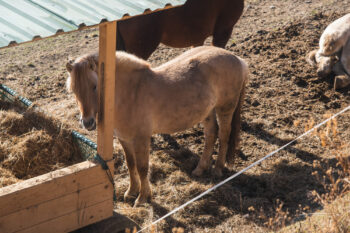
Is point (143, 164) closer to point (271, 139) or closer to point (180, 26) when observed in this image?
point (271, 139)

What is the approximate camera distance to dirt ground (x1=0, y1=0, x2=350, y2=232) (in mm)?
4520

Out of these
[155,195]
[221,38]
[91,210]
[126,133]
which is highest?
[221,38]

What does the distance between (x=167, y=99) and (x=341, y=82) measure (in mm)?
3761

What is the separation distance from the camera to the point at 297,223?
3859 mm

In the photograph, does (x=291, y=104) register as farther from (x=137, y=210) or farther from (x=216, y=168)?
(x=137, y=210)

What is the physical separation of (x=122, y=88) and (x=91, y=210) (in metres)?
1.24

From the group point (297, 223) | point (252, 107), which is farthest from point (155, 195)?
point (252, 107)

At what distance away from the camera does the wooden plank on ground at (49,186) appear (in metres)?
3.12

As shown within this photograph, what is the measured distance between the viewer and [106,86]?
3361 millimetres

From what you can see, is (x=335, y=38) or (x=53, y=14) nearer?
(x=53, y=14)

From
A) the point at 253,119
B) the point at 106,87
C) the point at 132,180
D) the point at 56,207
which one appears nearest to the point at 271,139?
the point at 253,119

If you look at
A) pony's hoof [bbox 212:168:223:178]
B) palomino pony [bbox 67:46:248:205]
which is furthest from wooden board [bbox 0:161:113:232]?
pony's hoof [bbox 212:168:223:178]

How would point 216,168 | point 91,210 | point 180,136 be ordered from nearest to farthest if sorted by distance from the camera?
1. point 91,210
2. point 216,168
3. point 180,136

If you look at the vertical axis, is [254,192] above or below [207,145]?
below
